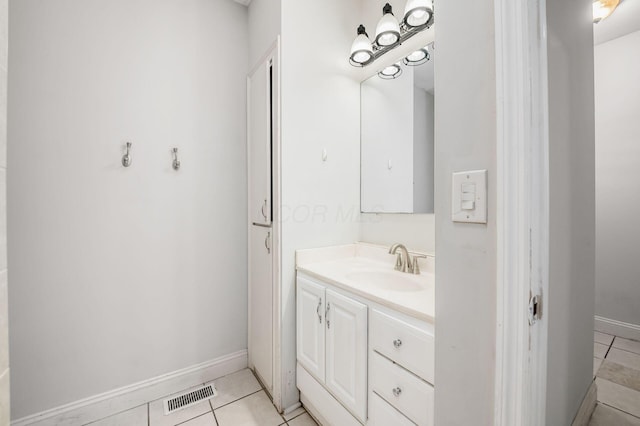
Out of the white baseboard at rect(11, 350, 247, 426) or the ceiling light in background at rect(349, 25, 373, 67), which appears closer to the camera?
Result: the white baseboard at rect(11, 350, 247, 426)

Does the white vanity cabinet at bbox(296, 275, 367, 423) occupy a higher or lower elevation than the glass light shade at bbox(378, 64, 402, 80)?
lower

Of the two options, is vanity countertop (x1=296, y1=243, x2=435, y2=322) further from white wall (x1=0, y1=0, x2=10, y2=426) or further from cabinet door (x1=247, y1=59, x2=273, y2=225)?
white wall (x1=0, y1=0, x2=10, y2=426)

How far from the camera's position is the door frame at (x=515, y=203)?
1.81ft

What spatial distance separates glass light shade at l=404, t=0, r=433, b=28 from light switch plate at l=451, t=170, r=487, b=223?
1.18 meters

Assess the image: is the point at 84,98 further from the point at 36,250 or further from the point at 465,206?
the point at 465,206

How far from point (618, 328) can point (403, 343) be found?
2.61 metres

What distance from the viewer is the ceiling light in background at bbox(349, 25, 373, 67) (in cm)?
161

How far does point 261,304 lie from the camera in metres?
1.77

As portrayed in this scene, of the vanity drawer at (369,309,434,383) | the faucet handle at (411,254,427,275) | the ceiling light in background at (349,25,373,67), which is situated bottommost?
the vanity drawer at (369,309,434,383)

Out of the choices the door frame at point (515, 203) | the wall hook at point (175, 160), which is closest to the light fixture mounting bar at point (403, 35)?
the door frame at point (515, 203)

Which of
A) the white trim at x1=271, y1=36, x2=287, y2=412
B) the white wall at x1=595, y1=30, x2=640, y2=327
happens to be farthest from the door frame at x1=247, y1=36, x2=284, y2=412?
the white wall at x1=595, y1=30, x2=640, y2=327

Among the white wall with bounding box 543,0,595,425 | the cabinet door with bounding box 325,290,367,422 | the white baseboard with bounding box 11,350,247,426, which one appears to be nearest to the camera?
the white wall with bounding box 543,0,595,425

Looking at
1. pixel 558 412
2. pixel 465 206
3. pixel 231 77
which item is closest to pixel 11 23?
pixel 231 77

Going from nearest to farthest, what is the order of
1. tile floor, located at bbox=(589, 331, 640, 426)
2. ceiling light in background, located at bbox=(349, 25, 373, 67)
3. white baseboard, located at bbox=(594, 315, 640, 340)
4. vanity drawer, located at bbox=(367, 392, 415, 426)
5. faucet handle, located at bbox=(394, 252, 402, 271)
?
vanity drawer, located at bbox=(367, 392, 415, 426)
tile floor, located at bbox=(589, 331, 640, 426)
faucet handle, located at bbox=(394, 252, 402, 271)
ceiling light in background, located at bbox=(349, 25, 373, 67)
white baseboard, located at bbox=(594, 315, 640, 340)
